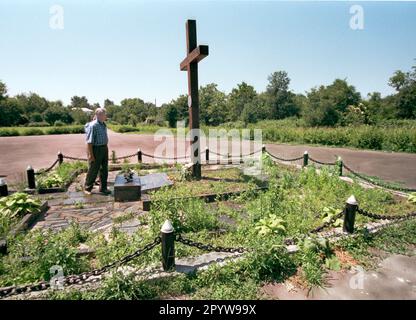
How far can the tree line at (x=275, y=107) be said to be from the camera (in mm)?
33647

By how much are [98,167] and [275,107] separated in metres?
43.4

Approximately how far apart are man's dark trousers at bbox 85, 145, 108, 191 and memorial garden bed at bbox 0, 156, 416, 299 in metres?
1.99

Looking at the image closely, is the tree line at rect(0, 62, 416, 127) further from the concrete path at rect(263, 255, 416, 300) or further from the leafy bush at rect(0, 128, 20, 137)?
the concrete path at rect(263, 255, 416, 300)

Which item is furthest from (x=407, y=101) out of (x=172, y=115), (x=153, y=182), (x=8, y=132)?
(x=8, y=132)

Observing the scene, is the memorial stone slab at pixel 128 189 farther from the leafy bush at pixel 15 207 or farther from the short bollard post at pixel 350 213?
the short bollard post at pixel 350 213

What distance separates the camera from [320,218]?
481 centimetres

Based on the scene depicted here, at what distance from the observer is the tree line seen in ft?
110

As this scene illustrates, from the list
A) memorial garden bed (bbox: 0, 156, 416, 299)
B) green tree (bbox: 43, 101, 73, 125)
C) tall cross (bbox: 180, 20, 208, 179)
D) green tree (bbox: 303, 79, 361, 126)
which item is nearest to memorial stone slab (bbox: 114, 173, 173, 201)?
memorial garden bed (bbox: 0, 156, 416, 299)

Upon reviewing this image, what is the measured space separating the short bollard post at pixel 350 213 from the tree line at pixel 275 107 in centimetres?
2914

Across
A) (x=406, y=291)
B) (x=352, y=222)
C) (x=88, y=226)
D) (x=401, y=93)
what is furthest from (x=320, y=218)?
(x=401, y=93)

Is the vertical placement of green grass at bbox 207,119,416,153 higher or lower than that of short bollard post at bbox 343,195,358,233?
higher

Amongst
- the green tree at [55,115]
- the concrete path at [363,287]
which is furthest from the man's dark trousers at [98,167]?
the green tree at [55,115]
